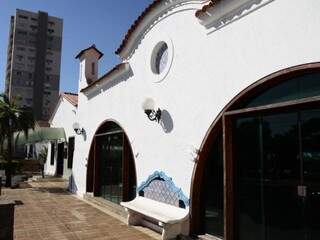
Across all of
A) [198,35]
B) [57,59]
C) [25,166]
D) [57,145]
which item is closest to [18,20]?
[57,59]

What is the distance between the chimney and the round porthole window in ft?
25.0

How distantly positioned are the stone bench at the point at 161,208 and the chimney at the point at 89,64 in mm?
8615

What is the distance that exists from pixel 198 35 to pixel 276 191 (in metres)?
4.25

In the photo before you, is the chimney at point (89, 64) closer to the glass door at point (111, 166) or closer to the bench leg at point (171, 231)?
the glass door at point (111, 166)

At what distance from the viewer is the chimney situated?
1805 cm

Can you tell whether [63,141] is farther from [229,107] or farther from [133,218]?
[229,107]

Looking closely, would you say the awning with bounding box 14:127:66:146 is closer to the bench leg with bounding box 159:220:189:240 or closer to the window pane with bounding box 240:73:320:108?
the bench leg with bounding box 159:220:189:240

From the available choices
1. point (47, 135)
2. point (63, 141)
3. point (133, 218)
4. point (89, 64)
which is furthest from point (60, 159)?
point (133, 218)

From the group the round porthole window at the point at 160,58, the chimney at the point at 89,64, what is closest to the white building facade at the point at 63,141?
the chimney at the point at 89,64

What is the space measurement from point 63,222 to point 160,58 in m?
5.95

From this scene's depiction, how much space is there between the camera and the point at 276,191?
21.5ft

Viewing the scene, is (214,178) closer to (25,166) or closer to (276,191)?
(276,191)

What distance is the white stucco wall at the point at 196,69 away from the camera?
20.3 feet

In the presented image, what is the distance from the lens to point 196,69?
8.75 meters
